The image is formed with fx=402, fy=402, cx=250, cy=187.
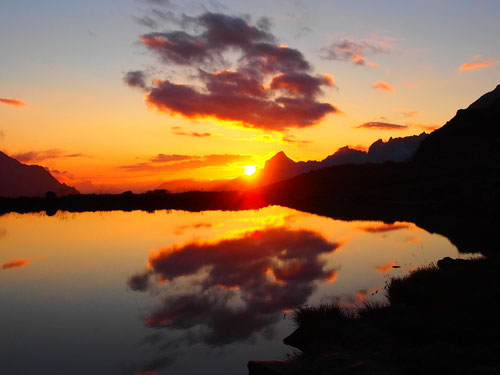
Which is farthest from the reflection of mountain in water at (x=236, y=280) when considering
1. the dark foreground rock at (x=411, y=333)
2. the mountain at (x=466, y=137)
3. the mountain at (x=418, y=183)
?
the mountain at (x=466, y=137)

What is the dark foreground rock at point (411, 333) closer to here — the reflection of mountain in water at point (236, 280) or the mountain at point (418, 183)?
the reflection of mountain in water at point (236, 280)

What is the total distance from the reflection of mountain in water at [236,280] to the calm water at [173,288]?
0.06m

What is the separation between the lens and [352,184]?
91.9m

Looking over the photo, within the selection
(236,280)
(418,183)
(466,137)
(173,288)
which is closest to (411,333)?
(236,280)

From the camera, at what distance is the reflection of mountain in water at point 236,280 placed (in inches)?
511

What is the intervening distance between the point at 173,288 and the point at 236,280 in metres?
2.86

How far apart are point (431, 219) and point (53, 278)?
35614mm

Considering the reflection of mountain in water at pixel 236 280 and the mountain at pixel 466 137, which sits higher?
the mountain at pixel 466 137

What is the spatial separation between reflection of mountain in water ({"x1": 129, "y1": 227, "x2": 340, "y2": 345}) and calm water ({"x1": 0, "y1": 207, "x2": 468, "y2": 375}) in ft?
0.20

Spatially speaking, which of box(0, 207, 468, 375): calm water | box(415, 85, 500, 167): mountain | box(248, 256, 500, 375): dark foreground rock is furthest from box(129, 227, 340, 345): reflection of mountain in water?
box(415, 85, 500, 167): mountain

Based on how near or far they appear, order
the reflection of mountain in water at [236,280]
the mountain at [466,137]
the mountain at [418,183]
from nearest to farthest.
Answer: the reflection of mountain in water at [236,280] → the mountain at [418,183] → the mountain at [466,137]

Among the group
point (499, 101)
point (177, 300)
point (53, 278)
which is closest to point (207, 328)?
point (177, 300)

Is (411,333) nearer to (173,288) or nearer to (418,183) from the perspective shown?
(173,288)

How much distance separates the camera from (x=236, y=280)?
1812 centimetres
